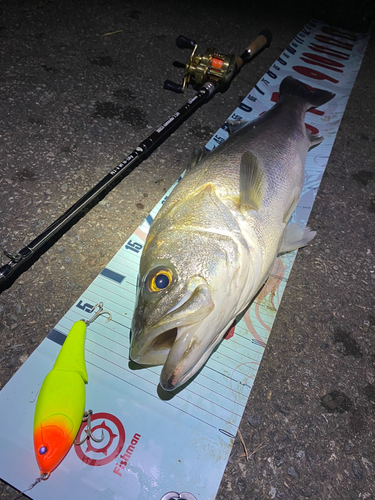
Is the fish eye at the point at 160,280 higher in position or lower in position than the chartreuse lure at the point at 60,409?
higher

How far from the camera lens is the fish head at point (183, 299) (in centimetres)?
135

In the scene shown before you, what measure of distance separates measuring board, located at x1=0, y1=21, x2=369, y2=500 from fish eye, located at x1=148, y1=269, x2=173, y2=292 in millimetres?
518

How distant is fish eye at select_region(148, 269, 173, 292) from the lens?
4.66 feet

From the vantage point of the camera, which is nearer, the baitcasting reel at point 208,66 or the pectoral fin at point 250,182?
the pectoral fin at point 250,182

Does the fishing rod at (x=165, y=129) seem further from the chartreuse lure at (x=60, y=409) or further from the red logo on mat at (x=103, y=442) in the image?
the red logo on mat at (x=103, y=442)

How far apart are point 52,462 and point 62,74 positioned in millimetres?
3168

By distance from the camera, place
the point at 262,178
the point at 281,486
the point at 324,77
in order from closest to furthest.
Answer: the point at 281,486
the point at 262,178
the point at 324,77

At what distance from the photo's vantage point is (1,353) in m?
1.69

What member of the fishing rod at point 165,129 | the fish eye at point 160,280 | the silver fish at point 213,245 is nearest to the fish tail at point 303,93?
the fishing rod at point 165,129

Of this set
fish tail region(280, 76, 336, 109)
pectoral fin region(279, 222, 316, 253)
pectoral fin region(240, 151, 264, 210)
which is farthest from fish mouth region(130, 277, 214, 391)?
fish tail region(280, 76, 336, 109)

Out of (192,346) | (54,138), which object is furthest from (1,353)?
(54,138)

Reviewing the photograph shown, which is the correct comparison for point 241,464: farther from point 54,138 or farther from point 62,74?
point 62,74

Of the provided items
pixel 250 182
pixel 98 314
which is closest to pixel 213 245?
pixel 250 182

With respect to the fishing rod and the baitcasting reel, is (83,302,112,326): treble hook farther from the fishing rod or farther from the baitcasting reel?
the baitcasting reel
